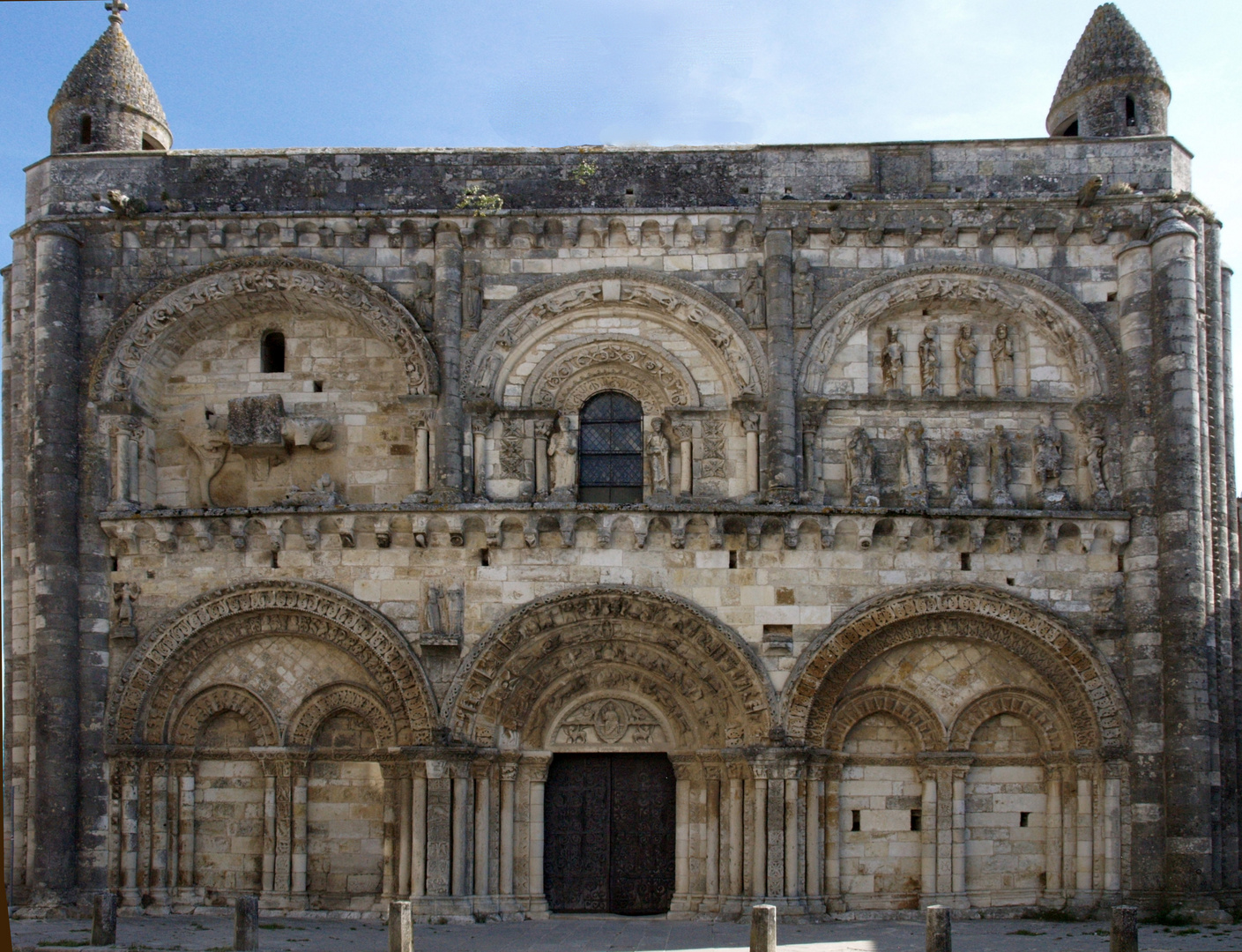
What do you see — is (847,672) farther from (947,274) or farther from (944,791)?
(947,274)

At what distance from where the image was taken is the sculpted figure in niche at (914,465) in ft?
50.1

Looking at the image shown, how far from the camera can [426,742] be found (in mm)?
14477

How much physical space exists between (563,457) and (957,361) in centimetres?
495

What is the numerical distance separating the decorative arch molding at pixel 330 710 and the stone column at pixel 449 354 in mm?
2502

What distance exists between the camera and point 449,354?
15.4 m

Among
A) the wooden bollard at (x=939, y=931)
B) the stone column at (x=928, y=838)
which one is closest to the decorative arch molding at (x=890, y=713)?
the stone column at (x=928, y=838)

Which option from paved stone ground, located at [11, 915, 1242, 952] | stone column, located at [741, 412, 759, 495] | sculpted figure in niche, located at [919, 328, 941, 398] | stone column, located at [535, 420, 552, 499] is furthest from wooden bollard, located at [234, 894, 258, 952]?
sculpted figure in niche, located at [919, 328, 941, 398]

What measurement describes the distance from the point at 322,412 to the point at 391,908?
6.64 m

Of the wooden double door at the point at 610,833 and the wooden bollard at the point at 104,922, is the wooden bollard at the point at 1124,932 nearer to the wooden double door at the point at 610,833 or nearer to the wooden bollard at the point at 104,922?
the wooden double door at the point at 610,833

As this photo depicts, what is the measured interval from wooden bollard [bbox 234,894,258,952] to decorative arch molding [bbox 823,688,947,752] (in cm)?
653

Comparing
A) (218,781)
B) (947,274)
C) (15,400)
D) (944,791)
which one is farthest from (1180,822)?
(15,400)

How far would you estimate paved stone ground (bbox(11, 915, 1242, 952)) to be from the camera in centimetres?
1248

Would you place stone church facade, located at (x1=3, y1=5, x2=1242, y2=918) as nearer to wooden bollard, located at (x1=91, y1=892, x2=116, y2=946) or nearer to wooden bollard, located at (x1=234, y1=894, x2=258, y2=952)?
wooden bollard, located at (x1=91, y1=892, x2=116, y2=946)

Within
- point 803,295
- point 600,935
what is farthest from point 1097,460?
point 600,935
